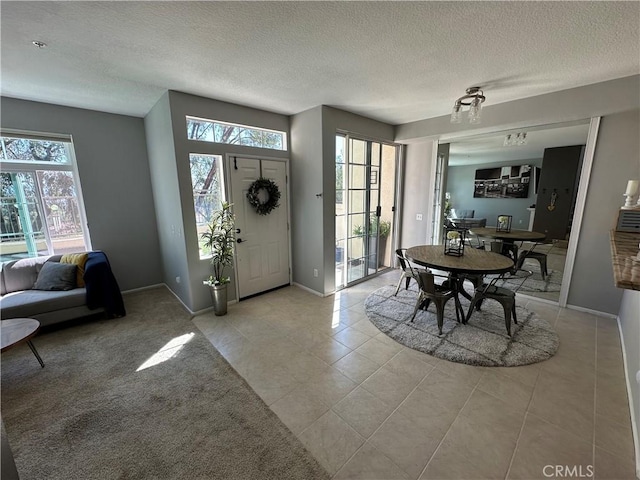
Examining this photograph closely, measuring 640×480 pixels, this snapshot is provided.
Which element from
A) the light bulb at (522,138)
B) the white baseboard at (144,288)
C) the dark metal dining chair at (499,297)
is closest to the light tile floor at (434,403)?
the dark metal dining chair at (499,297)

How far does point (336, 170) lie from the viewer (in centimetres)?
382

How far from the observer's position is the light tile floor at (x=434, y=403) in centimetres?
153

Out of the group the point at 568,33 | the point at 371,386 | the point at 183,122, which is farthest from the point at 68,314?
the point at 568,33

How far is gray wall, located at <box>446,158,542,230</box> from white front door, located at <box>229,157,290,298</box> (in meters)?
3.20

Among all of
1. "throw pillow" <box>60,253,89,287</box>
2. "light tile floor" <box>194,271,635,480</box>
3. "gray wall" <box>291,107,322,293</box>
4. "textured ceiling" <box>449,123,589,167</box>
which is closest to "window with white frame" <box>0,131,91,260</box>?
"throw pillow" <box>60,253,89,287</box>

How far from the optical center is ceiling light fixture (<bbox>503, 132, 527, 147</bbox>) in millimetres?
3561

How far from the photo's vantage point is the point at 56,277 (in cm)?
314

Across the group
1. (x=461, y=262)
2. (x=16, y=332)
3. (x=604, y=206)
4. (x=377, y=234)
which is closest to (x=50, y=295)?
(x=16, y=332)

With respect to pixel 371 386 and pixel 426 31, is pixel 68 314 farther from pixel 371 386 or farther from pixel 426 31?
pixel 426 31

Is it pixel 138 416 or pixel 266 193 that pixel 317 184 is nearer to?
pixel 266 193

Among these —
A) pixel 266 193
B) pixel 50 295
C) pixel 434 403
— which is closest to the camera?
pixel 434 403

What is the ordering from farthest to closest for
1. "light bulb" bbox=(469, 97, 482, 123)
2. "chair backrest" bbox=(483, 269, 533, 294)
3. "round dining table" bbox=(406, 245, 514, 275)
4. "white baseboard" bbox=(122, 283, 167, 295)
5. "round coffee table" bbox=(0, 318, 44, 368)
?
"white baseboard" bbox=(122, 283, 167, 295) → "chair backrest" bbox=(483, 269, 533, 294) → "light bulb" bbox=(469, 97, 482, 123) → "round dining table" bbox=(406, 245, 514, 275) → "round coffee table" bbox=(0, 318, 44, 368)

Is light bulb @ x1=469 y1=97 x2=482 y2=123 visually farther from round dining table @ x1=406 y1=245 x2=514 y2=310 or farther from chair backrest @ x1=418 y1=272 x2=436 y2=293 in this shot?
chair backrest @ x1=418 y1=272 x2=436 y2=293

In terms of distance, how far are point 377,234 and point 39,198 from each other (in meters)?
4.98
